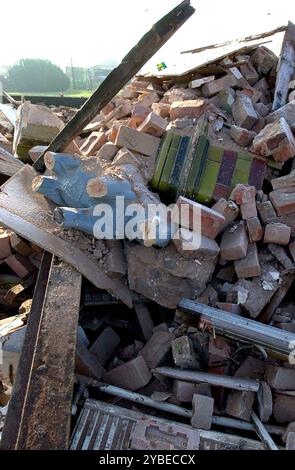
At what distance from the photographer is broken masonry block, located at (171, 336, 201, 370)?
9.23 ft

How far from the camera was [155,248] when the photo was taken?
3.21 meters

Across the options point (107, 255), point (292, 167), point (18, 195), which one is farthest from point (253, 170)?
point (18, 195)

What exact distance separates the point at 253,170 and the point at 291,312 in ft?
4.34

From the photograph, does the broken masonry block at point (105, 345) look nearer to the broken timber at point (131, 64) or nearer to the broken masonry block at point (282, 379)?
the broken masonry block at point (282, 379)

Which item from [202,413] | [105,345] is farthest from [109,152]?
[202,413]

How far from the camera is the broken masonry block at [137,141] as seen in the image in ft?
12.3

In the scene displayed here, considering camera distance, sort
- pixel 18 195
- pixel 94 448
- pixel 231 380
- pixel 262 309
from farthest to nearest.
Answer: pixel 18 195 < pixel 262 309 < pixel 231 380 < pixel 94 448

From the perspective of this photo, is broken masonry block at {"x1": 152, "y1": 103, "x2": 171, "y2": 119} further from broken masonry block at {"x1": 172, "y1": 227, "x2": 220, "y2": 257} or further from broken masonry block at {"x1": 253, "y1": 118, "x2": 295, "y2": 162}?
broken masonry block at {"x1": 172, "y1": 227, "x2": 220, "y2": 257}

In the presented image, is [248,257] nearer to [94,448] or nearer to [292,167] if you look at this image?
[292,167]

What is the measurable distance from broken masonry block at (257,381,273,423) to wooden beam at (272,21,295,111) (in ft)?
9.16

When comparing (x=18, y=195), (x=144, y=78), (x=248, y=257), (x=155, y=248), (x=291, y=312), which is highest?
(x=144, y=78)

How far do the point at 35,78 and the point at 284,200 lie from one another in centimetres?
2250

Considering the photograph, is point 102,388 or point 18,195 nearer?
point 102,388

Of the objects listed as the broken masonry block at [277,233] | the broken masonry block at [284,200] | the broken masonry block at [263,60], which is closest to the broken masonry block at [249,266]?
the broken masonry block at [277,233]
